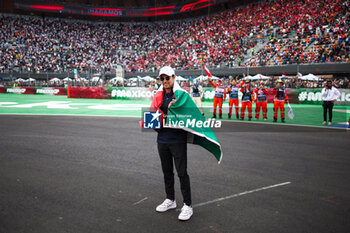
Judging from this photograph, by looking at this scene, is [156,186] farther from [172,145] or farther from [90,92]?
[90,92]

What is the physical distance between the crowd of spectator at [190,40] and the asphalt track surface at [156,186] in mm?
21558

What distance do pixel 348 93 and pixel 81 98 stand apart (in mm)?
23468

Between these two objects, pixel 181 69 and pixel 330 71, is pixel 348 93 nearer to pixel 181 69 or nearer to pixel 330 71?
pixel 330 71

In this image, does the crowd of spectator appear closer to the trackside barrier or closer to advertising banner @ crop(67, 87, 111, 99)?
the trackside barrier

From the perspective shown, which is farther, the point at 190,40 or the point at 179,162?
the point at 190,40

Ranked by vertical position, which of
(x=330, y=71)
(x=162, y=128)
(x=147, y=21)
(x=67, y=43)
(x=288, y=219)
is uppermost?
(x=147, y=21)

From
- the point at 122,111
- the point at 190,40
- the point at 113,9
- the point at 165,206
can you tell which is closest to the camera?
the point at 165,206

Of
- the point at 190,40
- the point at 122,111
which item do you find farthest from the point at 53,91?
the point at 190,40

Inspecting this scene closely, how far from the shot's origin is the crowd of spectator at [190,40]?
87.6 ft

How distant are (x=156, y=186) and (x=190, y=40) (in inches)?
1530

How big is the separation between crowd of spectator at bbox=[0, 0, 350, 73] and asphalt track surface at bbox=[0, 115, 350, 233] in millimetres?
21558

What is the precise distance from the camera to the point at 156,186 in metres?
4.59

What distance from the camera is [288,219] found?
3.48m

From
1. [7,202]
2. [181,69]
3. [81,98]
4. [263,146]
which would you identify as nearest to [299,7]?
[181,69]
